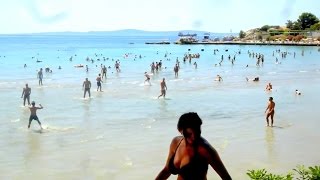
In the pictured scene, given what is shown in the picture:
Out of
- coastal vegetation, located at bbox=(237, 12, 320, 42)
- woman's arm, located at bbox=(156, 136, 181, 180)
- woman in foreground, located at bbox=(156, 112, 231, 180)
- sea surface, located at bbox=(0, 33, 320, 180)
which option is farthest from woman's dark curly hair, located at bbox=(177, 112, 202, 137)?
coastal vegetation, located at bbox=(237, 12, 320, 42)

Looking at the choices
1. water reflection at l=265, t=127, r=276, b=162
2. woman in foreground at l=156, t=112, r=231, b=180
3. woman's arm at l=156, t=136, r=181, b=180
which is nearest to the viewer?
woman in foreground at l=156, t=112, r=231, b=180

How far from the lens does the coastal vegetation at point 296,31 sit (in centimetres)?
11519

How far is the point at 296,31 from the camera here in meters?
125

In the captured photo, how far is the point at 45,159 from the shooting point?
13.1 metres

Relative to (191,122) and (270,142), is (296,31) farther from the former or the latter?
(191,122)

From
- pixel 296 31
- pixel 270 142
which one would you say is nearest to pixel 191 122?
pixel 270 142

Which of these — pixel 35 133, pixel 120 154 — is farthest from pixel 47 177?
pixel 35 133

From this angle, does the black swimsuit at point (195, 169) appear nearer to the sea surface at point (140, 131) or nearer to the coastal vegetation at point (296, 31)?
the sea surface at point (140, 131)

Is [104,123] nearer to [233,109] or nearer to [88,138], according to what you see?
[88,138]

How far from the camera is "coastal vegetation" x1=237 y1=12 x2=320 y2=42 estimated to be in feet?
378

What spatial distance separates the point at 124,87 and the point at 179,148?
29.9 meters

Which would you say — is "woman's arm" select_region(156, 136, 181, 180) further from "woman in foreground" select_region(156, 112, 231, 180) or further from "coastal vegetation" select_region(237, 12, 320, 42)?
"coastal vegetation" select_region(237, 12, 320, 42)

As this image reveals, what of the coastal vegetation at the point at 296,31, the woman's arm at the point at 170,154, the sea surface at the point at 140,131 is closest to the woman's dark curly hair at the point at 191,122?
the woman's arm at the point at 170,154

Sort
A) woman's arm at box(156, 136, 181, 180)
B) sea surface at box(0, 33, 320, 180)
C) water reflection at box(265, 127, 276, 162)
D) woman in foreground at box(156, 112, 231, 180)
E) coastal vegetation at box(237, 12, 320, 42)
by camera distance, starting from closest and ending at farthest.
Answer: woman in foreground at box(156, 112, 231, 180) → woman's arm at box(156, 136, 181, 180) → sea surface at box(0, 33, 320, 180) → water reflection at box(265, 127, 276, 162) → coastal vegetation at box(237, 12, 320, 42)
